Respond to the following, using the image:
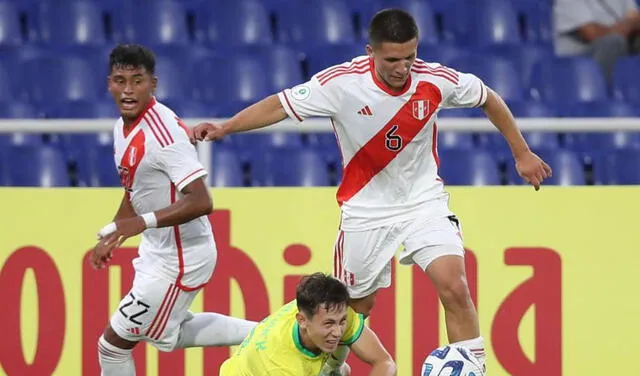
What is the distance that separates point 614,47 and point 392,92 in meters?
4.50

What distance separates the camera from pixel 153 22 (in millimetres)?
10109

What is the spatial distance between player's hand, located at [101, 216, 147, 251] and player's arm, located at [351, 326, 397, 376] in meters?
1.16

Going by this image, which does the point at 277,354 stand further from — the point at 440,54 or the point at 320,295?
the point at 440,54


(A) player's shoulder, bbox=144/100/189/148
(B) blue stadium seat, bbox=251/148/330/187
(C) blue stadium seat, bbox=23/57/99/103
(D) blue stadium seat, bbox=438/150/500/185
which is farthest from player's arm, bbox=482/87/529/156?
(C) blue stadium seat, bbox=23/57/99/103

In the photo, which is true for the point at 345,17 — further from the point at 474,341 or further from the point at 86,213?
the point at 474,341

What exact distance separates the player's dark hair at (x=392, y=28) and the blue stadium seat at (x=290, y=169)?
2.57m

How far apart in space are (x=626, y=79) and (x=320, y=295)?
4.76 meters

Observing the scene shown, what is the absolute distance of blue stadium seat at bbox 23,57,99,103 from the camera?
9.54 m

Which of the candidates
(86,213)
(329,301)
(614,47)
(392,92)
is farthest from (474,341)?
(614,47)

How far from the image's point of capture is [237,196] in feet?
24.8

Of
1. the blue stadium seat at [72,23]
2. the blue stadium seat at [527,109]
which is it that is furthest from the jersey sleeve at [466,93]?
the blue stadium seat at [72,23]

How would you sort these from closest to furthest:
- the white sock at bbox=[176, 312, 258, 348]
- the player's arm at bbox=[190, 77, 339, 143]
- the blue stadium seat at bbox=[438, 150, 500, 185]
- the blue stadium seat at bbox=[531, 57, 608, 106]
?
the player's arm at bbox=[190, 77, 339, 143], the white sock at bbox=[176, 312, 258, 348], the blue stadium seat at bbox=[438, 150, 500, 185], the blue stadium seat at bbox=[531, 57, 608, 106]

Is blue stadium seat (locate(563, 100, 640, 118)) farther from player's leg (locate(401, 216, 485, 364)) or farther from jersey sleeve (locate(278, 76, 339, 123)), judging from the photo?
jersey sleeve (locate(278, 76, 339, 123))

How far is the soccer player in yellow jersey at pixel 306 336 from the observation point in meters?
5.89
